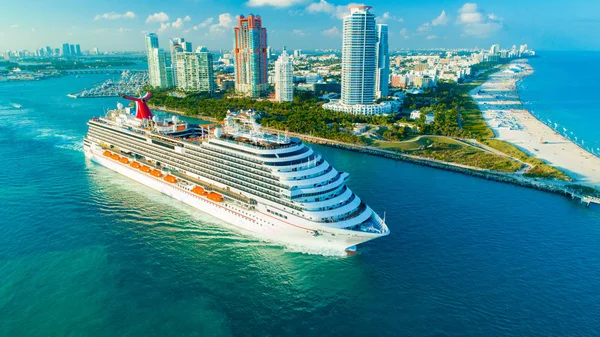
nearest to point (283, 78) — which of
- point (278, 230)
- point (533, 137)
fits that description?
point (533, 137)

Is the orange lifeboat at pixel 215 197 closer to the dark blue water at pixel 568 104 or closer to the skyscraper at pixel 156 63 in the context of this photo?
the dark blue water at pixel 568 104

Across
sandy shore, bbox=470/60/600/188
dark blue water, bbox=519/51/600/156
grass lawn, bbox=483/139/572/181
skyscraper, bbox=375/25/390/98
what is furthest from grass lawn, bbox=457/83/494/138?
skyscraper, bbox=375/25/390/98

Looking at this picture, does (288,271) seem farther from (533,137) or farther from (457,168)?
(533,137)

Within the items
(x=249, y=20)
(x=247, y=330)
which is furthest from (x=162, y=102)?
(x=247, y=330)

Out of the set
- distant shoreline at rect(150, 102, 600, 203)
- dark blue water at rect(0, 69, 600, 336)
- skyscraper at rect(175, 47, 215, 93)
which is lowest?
dark blue water at rect(0, 69, 600, 336)

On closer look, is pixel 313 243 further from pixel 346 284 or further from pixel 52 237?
pixel 52 237

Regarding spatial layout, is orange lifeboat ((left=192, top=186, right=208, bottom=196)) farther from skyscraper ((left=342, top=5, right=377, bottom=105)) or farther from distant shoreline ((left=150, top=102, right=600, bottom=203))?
skyscraper ((left=342, top=5, right=377, bottom=105))

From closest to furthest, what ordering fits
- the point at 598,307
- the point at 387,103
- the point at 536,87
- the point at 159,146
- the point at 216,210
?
the point at 598,307
the point at 216,210
the point at 159,146
the point at 387,103
the point at 536,87
